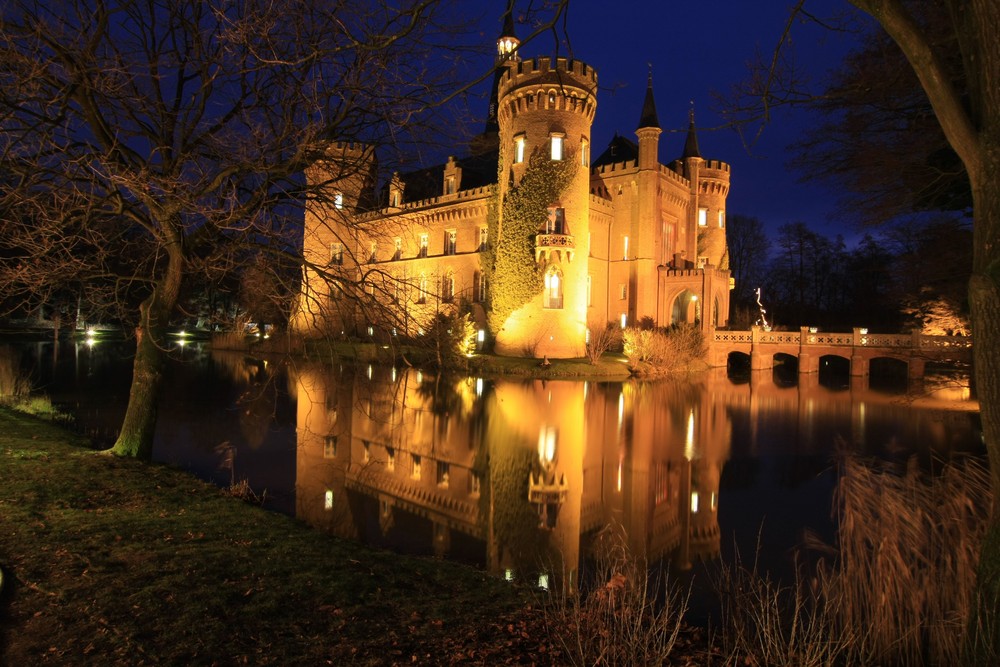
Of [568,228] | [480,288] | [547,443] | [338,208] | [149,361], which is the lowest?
[547,443]

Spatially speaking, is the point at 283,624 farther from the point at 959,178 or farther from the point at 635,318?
the point at 635,318

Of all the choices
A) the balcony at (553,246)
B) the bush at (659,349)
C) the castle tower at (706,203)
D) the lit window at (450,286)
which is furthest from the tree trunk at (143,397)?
the castle tower at (706,203)

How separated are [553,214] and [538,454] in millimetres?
16313

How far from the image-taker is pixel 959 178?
210 inches

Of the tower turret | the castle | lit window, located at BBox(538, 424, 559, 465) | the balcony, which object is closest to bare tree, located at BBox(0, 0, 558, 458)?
lit window, located at BBox(538, 424, 559, 465)

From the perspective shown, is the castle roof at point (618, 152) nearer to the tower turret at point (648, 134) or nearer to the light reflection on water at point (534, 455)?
the tower turret at point (648, 134)

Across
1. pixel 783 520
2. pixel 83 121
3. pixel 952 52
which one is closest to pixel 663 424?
pixel 783 520

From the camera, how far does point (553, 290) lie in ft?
83.8

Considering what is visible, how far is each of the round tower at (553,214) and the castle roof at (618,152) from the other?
23.6 ft

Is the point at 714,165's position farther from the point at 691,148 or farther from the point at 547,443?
the point at 547,443

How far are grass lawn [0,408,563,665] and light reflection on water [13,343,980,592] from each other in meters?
1.17

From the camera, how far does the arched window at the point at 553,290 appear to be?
2528cm

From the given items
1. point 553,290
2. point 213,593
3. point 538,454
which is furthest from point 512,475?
point 553,290

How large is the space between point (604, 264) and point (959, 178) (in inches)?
1015
